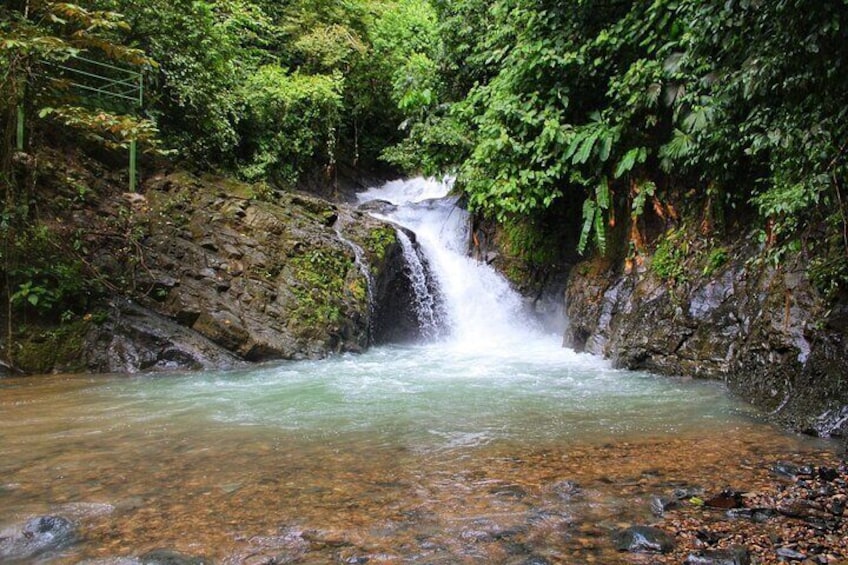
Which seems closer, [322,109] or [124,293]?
[124,293]

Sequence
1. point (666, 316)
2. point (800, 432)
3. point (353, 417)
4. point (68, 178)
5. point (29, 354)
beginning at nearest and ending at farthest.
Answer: point (800, 432), point (353, 417), point (29, 354), point (666, 316), point (68, 178)

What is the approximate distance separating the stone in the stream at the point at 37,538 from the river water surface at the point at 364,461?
0.08 metres

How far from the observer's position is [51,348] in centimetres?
787

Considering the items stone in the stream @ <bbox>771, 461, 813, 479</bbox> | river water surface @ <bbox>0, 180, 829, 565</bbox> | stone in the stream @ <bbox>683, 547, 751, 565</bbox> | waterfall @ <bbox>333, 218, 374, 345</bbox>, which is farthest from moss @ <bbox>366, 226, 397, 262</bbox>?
stone in the stream @ <bbox>683, 547, 751, 565</bbox>

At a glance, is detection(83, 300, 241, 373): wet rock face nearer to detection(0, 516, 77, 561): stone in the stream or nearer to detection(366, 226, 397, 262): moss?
detection(366, 226, 397, 262): moss

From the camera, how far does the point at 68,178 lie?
9023 millimetres

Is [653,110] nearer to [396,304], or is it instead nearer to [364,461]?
[396,304]

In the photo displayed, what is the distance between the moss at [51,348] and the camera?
7684 mm

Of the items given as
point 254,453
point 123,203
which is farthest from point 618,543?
point 123,203

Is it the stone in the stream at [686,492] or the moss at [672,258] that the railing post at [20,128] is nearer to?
the stone in the stream at [686,492]

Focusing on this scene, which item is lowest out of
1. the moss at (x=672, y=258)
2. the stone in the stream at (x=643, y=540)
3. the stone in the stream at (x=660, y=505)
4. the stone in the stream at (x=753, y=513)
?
the stone in the stream at (x=643, y=540)

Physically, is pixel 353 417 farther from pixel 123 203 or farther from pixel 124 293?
pixel 123 203

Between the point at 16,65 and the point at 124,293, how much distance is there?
11.2ft

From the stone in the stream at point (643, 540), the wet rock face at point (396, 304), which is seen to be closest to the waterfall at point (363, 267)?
the wet rock face at point (396, 304)
